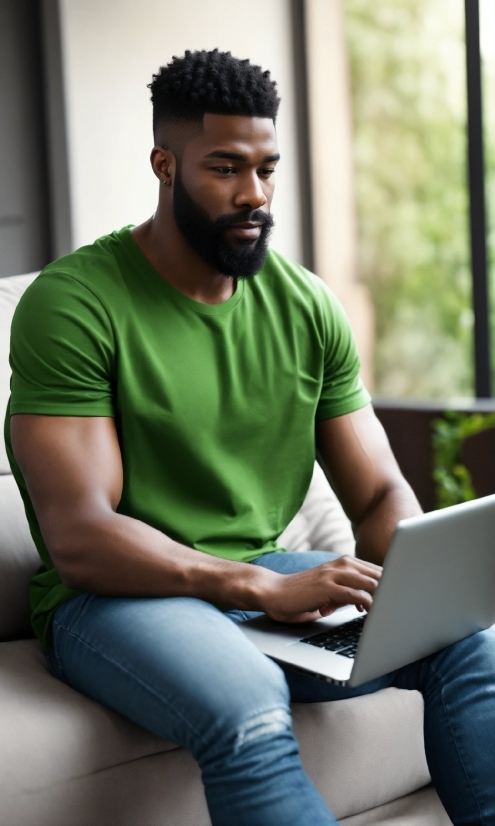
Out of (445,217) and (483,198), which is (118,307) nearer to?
(483,198)

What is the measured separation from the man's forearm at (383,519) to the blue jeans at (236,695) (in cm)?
24

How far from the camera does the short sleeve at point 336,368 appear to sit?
1.65 meters

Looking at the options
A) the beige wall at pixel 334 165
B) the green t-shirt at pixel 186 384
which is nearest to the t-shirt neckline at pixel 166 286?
the green t-shirt at pixel 186 384

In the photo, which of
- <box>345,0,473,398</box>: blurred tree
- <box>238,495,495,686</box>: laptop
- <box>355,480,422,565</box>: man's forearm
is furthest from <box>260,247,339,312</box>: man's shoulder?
<box>345,0,473,398</box>: blurred tree

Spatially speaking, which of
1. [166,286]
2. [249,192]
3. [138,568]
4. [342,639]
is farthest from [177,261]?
[342,639]

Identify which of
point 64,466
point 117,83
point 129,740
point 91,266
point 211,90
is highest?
point 117,83

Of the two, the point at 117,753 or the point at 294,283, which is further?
the point at 294,283

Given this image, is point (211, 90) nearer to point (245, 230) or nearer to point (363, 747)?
point (245, 230)

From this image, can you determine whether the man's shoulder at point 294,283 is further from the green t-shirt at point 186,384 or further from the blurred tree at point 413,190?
the blurred tree at point 413,190

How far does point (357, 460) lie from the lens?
163 cm

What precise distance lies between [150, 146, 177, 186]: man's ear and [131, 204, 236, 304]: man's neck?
5 cm

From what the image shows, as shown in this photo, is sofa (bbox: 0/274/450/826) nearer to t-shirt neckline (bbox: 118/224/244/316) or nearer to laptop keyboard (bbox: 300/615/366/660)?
laptop keyboard (bbox: 300/615/366/660)

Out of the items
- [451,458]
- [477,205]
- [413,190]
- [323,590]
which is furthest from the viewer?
[413,190]

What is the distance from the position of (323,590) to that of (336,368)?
0.54m
